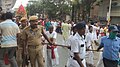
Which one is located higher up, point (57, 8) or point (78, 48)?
point (78, 48)

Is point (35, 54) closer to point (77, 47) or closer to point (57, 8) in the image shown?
point (77, 47)

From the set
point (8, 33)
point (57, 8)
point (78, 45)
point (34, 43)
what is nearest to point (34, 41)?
point (34, 43)

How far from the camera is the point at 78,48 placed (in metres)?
5.64

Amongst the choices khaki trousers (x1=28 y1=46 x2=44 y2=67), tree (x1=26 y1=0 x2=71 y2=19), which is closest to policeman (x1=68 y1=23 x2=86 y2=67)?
khaki trousers (x1=28 y1=46 x2=44 y2=67)

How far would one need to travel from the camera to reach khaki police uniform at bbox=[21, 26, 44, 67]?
7.55 metres

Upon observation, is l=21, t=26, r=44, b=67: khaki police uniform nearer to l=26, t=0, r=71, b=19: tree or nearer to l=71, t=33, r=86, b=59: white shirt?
l=71, t=33, r=86, b=59: white shirt

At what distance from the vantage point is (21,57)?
7.96 metres

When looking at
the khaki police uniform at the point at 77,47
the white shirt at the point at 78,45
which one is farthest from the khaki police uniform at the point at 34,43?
the white shirt at the point at 78,45

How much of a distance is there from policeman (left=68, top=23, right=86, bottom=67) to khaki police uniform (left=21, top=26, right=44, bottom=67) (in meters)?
1.88

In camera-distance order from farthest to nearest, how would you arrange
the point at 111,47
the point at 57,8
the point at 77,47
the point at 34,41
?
the point at 57,8, the point at 34,41, the point at 111,47, the point at 77,47

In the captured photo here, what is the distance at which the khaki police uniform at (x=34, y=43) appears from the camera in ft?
24.8

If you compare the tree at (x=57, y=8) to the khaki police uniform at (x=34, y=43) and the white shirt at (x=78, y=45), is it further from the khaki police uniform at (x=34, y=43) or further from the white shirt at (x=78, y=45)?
the white shirt at (x=78, y=45)

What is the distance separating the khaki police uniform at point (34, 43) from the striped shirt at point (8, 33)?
0.26m

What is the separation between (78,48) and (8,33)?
8.22 feet
